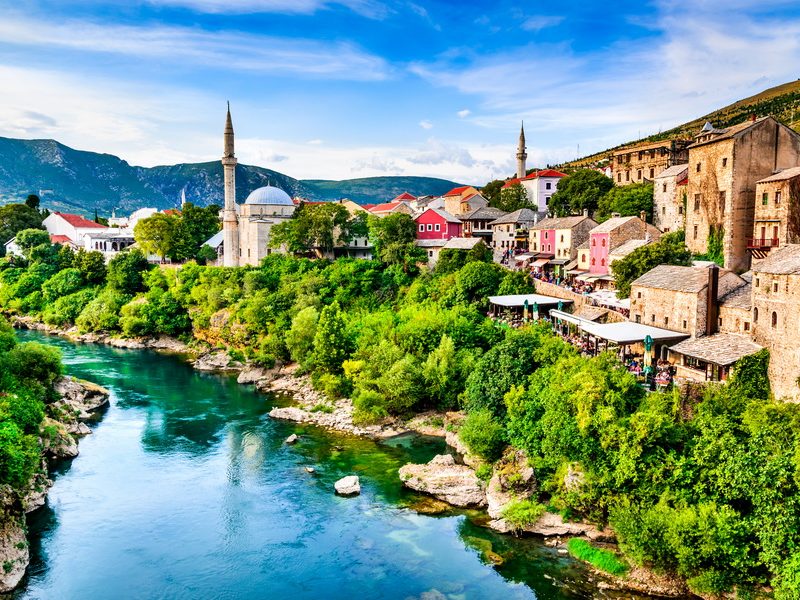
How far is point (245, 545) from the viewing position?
71.1 feet

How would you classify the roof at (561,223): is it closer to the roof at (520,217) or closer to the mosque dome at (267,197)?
the roof at (520,217)

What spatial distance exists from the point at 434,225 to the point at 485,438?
3122 cm

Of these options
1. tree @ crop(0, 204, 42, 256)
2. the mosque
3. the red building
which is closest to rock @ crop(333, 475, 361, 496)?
the red building

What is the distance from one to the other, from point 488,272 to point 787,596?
27473 millimetres

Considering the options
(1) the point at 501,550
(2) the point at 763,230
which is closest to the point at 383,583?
(1) the point at 501,550

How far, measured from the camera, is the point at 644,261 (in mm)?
33781

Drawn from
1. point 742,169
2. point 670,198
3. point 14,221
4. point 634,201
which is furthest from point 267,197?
point 742,169

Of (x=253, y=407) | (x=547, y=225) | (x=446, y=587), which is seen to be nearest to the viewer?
(x=446, y=587)

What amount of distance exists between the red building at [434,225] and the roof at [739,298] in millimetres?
29608

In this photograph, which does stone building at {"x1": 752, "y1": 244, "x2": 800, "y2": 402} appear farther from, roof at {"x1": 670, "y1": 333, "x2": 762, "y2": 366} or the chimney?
the chimney

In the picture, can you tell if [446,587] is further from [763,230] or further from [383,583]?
[763,230]

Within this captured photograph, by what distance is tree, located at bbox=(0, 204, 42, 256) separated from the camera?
81062 millimetres

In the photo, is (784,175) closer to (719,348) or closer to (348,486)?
(719,348)

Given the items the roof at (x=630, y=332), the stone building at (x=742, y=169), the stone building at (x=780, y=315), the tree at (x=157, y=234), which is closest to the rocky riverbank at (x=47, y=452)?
the roof at (x=630, y=332)
